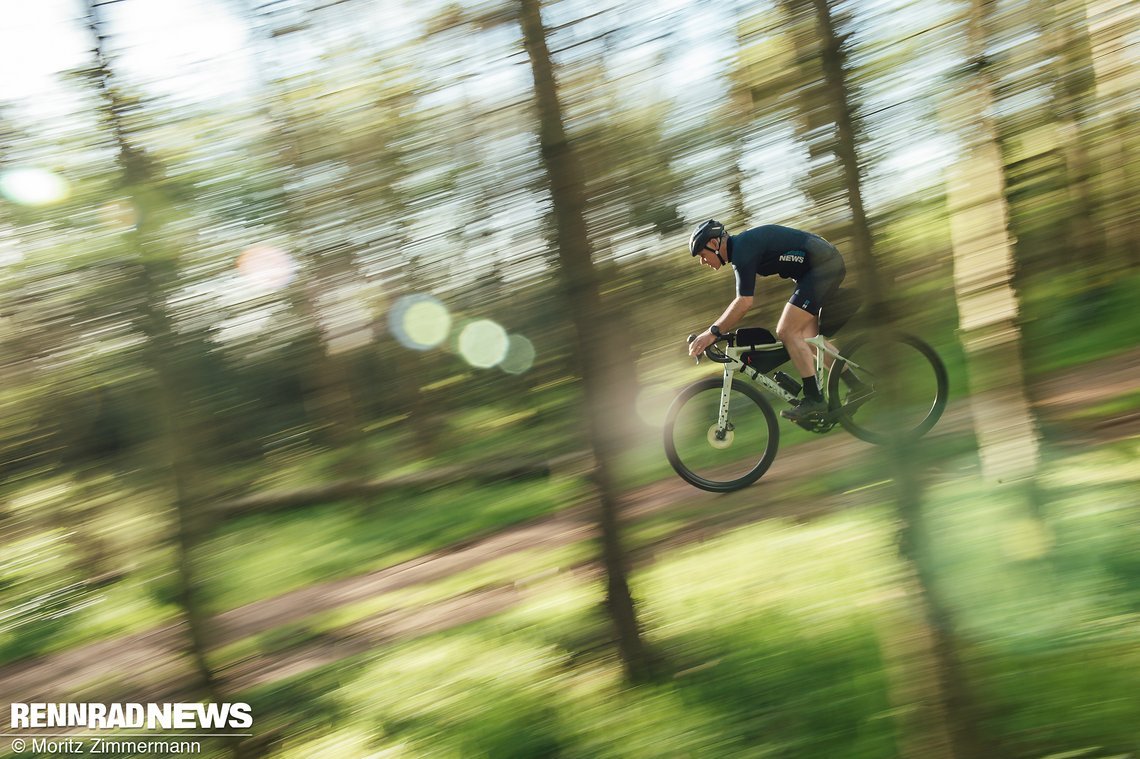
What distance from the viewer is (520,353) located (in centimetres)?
384

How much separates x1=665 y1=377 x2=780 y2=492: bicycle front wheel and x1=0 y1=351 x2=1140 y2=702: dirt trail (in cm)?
16

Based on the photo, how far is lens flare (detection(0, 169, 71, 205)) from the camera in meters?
3.04

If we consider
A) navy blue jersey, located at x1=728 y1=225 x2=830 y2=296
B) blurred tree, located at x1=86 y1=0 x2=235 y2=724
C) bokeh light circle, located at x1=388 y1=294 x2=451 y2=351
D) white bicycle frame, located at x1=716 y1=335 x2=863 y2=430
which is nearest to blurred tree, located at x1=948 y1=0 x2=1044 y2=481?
navy blue jersey, located at x1=728 y1=225 x2=830 y2=296

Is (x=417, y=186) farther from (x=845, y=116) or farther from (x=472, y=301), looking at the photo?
(x=845, y=116)

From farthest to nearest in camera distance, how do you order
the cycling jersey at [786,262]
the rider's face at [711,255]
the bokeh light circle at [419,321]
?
1. the bokeh light circle at [419,321]
2. the rider's face at [711,255]
3. the cycling jersey at [786,262]

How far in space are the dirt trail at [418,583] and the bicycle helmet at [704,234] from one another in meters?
1.38

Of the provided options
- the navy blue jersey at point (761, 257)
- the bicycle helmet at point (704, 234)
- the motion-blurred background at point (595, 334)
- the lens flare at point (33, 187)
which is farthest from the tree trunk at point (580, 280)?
the lens flare at point (33, 187)

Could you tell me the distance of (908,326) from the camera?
223 cm

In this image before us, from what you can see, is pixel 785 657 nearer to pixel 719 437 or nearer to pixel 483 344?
pixel 719 437

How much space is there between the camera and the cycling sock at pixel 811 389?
4.88 metres

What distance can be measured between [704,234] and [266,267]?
7.25 ft

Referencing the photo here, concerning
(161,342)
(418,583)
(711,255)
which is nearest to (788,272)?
(711,255)

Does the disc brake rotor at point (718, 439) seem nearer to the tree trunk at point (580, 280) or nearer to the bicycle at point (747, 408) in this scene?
the bicycle at point (747, 408)

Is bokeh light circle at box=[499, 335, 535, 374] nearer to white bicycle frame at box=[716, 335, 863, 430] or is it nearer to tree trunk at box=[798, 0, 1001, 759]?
white bicycle frame at box=[716, 335, 863, 430]
